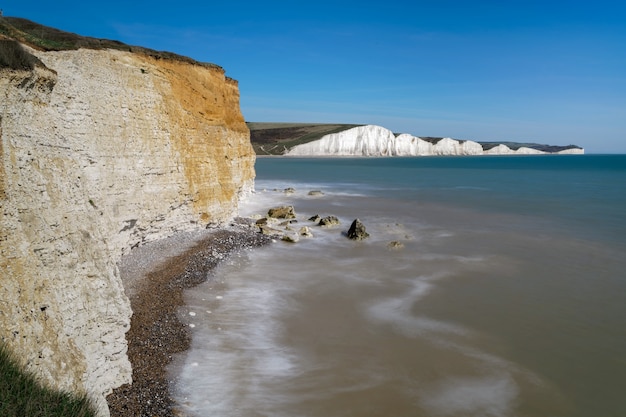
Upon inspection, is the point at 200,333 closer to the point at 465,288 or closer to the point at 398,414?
the point at 398,414

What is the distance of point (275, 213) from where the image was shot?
23.6 meters

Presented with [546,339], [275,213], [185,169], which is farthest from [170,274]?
[275,213]

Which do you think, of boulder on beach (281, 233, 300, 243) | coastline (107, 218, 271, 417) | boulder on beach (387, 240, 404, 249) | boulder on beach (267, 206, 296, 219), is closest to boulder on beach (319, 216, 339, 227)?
boulder on beach (267, 206, 296, 219)

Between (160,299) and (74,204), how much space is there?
167 inches

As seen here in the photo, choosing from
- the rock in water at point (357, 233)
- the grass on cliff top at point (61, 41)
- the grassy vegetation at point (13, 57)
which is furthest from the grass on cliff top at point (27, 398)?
the rock in water at point (357, 233)

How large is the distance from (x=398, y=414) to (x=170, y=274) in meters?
7.46

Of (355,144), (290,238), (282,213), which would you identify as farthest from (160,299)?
(355,144)

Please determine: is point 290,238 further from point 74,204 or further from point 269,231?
point 74,204

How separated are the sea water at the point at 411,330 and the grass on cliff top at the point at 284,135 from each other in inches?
4420

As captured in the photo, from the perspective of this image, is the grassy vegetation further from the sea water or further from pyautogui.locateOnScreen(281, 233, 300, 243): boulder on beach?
pyautogui.locateOnScreen(281, 233, 300, 243): boulder on beach

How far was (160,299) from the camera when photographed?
9945mm

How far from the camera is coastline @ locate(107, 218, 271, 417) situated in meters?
6.28

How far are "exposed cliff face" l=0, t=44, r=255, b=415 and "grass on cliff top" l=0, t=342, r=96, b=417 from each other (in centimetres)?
32

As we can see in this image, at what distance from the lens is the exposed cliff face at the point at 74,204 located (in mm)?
4898
